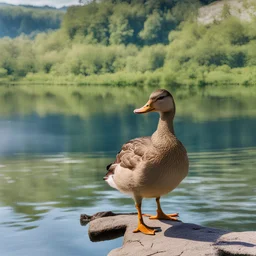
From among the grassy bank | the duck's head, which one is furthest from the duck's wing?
the grassy bank

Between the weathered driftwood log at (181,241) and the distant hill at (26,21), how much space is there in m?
83.2

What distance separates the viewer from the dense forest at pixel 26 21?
290ft

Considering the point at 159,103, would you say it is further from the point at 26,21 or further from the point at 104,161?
the point at 26,21

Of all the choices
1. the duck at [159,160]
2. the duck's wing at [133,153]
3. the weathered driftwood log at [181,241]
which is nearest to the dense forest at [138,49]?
the weathered driftwood log at [181,241]

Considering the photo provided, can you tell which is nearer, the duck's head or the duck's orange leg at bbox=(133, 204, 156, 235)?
the duck's head

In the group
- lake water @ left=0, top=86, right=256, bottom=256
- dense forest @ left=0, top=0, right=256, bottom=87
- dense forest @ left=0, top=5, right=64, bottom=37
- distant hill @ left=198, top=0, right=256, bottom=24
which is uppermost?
dense forest @ left=0, top=5, right=64, bottom=37

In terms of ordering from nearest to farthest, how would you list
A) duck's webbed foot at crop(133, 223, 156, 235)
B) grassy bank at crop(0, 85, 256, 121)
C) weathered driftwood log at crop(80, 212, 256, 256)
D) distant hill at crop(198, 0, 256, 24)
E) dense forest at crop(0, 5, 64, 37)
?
weathered driftwood log at crop(80, 212, 256, 256) → duck's webbed foot at crop(133, 223, 156, 235) → grassy bank at crop(0, 85, 256, 121) → distant hill at crop(198, 0, 256, 24) → dense forest at crop(0, 5, 64, 37)

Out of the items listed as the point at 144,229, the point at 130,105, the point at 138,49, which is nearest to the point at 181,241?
the point at 144,229

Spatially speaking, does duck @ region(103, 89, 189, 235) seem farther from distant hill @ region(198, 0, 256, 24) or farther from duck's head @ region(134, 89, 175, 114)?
distant hill @ region(198, 0, 256, 24)

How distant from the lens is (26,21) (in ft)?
295

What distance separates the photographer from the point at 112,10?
6850 cm

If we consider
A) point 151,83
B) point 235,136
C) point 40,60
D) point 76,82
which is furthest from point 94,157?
point 40,60

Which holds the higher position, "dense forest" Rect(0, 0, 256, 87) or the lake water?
"dense forest" Rect(0, 0, 256, 87)

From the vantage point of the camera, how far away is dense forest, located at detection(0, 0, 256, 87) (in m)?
52.7
